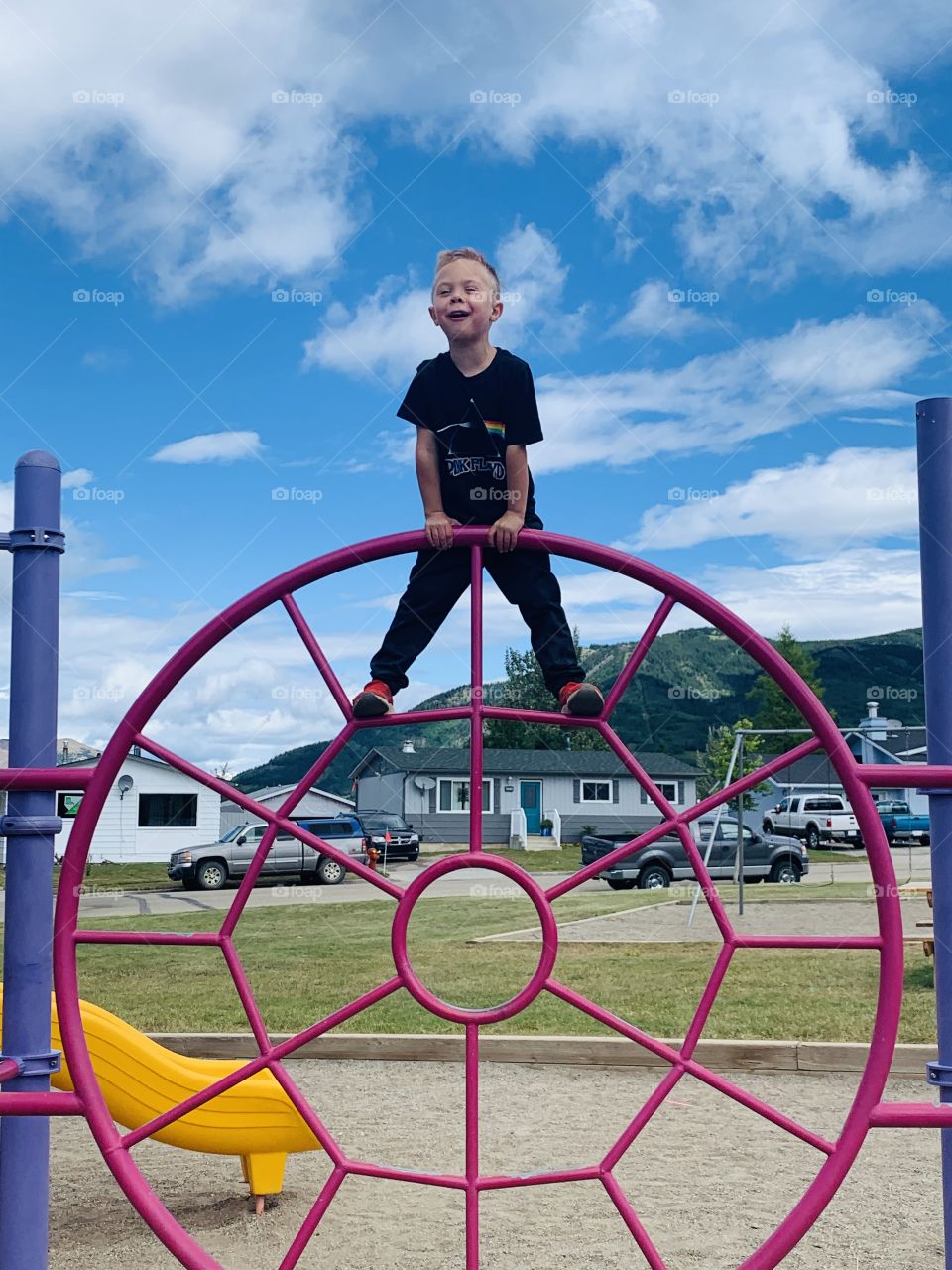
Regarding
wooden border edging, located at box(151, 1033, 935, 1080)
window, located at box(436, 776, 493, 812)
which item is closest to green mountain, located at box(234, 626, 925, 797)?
window, located at box(436, 776, 493, 812)

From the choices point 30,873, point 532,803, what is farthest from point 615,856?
point 532,803

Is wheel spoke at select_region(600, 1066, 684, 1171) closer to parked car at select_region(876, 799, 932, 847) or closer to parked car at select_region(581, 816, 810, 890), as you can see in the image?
parked car at select_region(581, 816, 810, 890)

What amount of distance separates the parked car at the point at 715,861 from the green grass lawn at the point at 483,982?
5526mm

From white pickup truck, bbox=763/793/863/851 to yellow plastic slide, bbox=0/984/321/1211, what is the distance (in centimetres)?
2731

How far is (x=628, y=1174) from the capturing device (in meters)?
4.37

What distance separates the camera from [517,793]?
116 feet

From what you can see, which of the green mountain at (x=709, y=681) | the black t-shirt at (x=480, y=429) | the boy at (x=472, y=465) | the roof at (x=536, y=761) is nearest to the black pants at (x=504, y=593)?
the boy at (x=472, y=465)

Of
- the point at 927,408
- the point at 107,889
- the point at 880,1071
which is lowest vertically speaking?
the point at 107,889

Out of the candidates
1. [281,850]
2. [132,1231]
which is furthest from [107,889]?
[132,1231]

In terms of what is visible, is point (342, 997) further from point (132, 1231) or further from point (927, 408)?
point (927, 408)

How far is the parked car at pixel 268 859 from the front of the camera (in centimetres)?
1978

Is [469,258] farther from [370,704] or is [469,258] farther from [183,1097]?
[183,1097]

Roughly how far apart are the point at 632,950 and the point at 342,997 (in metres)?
3.00

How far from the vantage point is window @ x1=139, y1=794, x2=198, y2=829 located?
2634 centimetres
